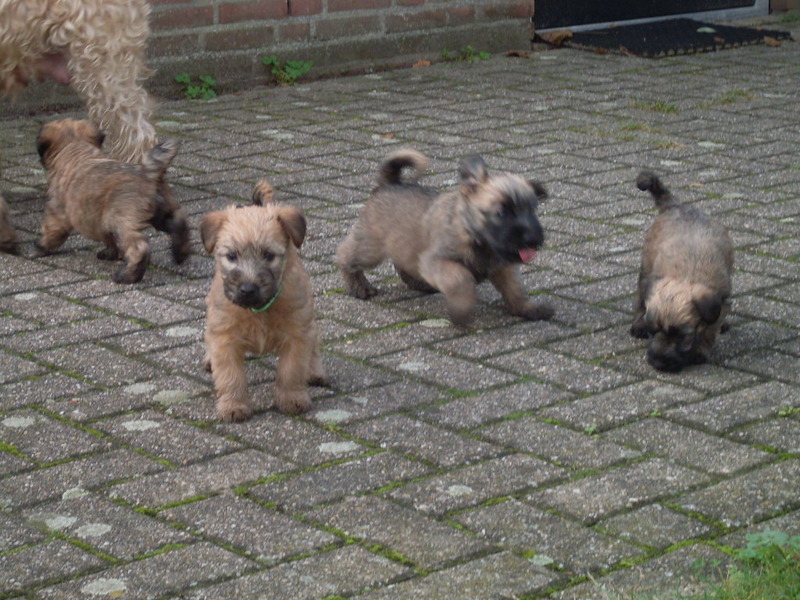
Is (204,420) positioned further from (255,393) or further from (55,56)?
(55,56)

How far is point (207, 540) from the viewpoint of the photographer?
372 centimetres

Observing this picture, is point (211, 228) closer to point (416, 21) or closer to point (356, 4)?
point (356, 4)

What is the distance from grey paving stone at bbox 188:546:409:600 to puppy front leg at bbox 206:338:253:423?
106cm

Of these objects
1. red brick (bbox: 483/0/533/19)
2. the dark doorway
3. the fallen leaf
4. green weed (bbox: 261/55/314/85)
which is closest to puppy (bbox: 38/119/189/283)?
green weed (bbox: 261/55/314/85)

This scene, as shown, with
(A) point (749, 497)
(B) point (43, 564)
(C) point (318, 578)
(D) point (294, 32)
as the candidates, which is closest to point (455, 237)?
(A) point (749, 497)

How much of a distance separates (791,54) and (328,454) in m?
9.27

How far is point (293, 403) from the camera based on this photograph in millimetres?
4648

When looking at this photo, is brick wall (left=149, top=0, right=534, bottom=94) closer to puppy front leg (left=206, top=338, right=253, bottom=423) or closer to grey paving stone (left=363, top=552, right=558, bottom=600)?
puppy front leg (left=206, top=338, right=253, bottom=423)

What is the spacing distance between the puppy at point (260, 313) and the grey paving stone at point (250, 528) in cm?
68

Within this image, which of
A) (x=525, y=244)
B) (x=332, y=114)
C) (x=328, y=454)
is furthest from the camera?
(x=332, y=114)

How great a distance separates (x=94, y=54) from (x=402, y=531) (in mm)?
4784

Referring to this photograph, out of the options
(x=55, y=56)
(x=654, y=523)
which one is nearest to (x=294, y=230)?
(x=654, y=523)

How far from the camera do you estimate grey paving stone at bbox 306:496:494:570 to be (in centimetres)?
363

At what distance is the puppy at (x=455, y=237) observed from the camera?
5426mm
